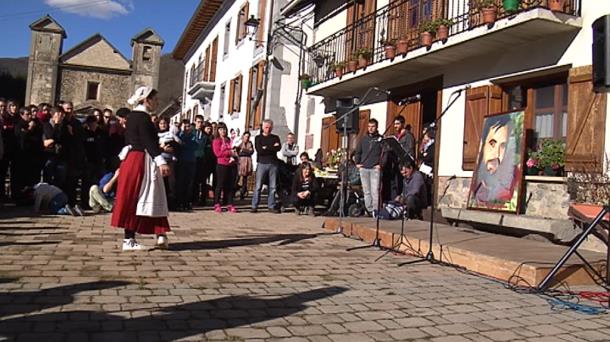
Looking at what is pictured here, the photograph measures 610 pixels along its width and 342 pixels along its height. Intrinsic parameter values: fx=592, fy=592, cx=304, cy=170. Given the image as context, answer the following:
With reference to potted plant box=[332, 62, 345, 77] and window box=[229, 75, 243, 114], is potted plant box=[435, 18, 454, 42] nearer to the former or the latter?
potted plant box=[332, 62, 345, 77]

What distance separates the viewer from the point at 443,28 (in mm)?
9859

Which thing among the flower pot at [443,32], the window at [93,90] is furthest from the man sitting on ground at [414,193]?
the window at [93,90]

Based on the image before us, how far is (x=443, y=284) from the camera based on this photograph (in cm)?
550

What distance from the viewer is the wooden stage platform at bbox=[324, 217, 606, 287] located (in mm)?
5516

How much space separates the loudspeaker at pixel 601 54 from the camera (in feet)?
15.3

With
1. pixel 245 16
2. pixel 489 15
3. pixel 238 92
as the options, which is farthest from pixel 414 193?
pixel 245 16

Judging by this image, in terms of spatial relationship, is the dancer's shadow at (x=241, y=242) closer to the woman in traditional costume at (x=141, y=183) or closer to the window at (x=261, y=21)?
the woman in traditional costume at (x=141, y=183)

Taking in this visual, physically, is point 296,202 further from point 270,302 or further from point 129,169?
point 270,302

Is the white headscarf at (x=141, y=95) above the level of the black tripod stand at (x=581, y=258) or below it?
above

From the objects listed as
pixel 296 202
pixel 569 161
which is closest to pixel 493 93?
pixel 569 161

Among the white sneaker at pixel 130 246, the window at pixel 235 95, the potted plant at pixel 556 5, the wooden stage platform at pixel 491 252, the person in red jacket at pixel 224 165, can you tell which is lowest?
the white sneaker at pixel 130 246

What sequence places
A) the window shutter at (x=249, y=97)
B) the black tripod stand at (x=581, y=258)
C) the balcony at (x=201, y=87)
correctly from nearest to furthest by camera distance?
1. the black tripod stand at (x=581, y=258)
2. the window shutter at (x=249, y=97)
3. the balcony at (x=201, y=87)

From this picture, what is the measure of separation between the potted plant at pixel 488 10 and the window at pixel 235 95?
14.8 m

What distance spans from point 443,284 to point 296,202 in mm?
6716
